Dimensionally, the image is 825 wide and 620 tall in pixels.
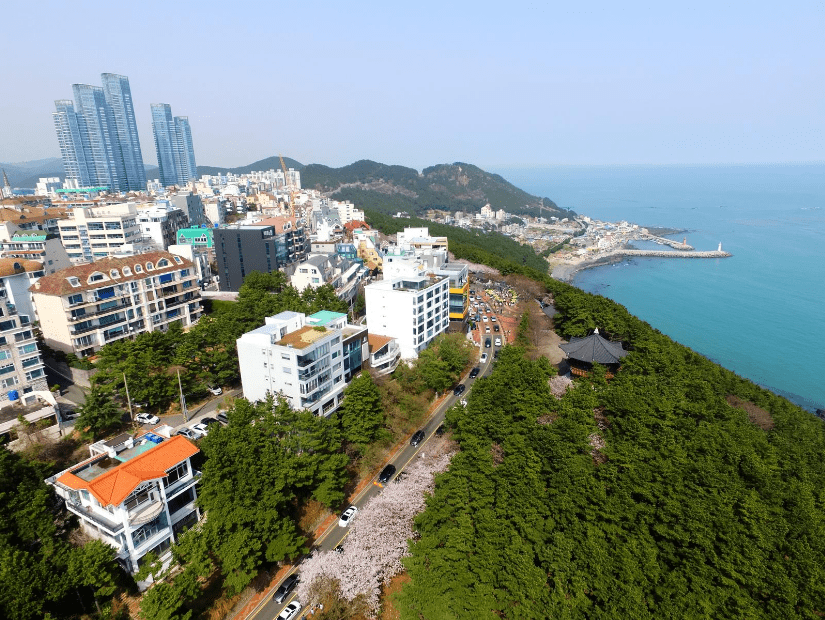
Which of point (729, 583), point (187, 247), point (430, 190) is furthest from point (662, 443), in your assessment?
point (430, 190)

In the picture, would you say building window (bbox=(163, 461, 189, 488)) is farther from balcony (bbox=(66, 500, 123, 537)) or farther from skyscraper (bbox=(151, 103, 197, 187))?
skyscraper (bbox=(151, 103, 197, 187))

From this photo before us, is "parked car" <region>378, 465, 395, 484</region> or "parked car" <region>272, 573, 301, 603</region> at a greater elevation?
"parked car" <region>378, 465, 395, 484</region>

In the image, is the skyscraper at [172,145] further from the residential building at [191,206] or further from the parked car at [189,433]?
the parked car at [189,433]

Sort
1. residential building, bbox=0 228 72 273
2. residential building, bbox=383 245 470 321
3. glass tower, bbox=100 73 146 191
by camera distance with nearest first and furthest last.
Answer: residential building, bbox=383 245 470 321
residential building, bbox=0 228 72 273
glass tower, bbox=100 73 146 191

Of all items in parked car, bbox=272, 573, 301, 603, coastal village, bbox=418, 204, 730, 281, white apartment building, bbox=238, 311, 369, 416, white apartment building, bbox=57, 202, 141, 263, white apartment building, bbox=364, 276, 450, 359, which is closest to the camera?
parked car, bbox=272, 573, 301, 603

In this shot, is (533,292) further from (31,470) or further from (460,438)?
(31,470)

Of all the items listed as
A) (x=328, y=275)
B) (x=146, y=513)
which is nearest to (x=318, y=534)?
(x=146, y=513)

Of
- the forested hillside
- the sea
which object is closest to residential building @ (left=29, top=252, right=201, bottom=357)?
the forested hillside
